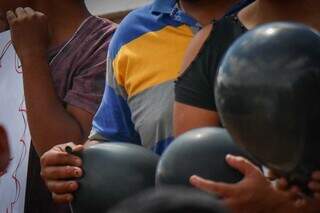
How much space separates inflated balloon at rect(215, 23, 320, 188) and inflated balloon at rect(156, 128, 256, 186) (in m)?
0.13

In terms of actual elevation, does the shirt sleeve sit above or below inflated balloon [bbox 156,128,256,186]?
below

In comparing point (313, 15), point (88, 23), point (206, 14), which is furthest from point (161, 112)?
point (88, 23)

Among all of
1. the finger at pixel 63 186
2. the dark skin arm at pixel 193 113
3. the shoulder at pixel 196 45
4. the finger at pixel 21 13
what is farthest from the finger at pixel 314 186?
the finger at pixel 21 13

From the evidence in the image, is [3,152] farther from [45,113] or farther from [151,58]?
[151,58]

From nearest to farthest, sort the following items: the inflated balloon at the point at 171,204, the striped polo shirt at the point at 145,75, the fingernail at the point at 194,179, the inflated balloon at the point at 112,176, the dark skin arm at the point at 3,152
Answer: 1. the inflated balloon at the point at 171,204
2. the fingernail at the point at 194,179
3. the inflated balloon at the point at 112,176
4. the striped polo shirt at the point at 145,75
5. the dark skin arm at the point at 3,152

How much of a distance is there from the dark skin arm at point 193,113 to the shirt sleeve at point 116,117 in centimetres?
24

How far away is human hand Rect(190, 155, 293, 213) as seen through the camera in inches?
67.3

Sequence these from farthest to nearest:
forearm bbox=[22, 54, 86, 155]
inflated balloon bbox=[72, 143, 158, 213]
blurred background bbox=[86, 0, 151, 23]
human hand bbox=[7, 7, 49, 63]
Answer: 1. blurred background bbox=[86, 0, 151, 23]
2. human hand bbox=[7, 7, 49, 63]
3. forearm bbox=[22, 54, 86, 155]
4. inflated balloon bbox=[72, 143, 158, 213]

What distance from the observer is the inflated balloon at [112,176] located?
6.61 ft

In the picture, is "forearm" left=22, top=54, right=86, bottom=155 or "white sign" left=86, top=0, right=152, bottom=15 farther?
"white sign" left=86, top=0, right=152, bottom=15

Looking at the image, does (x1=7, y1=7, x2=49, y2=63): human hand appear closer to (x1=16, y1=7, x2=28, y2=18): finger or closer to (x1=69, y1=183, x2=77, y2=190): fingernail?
(x1=16, y1=7, x2=28, y2=18): finger

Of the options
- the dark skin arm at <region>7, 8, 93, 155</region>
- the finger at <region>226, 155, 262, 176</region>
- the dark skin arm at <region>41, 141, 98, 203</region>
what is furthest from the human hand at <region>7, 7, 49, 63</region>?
the finger at <region>226, 155, 262, 176</region>

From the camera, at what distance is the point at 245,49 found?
5.63 ft

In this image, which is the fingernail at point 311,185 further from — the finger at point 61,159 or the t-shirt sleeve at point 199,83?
the finger at point 61,159
